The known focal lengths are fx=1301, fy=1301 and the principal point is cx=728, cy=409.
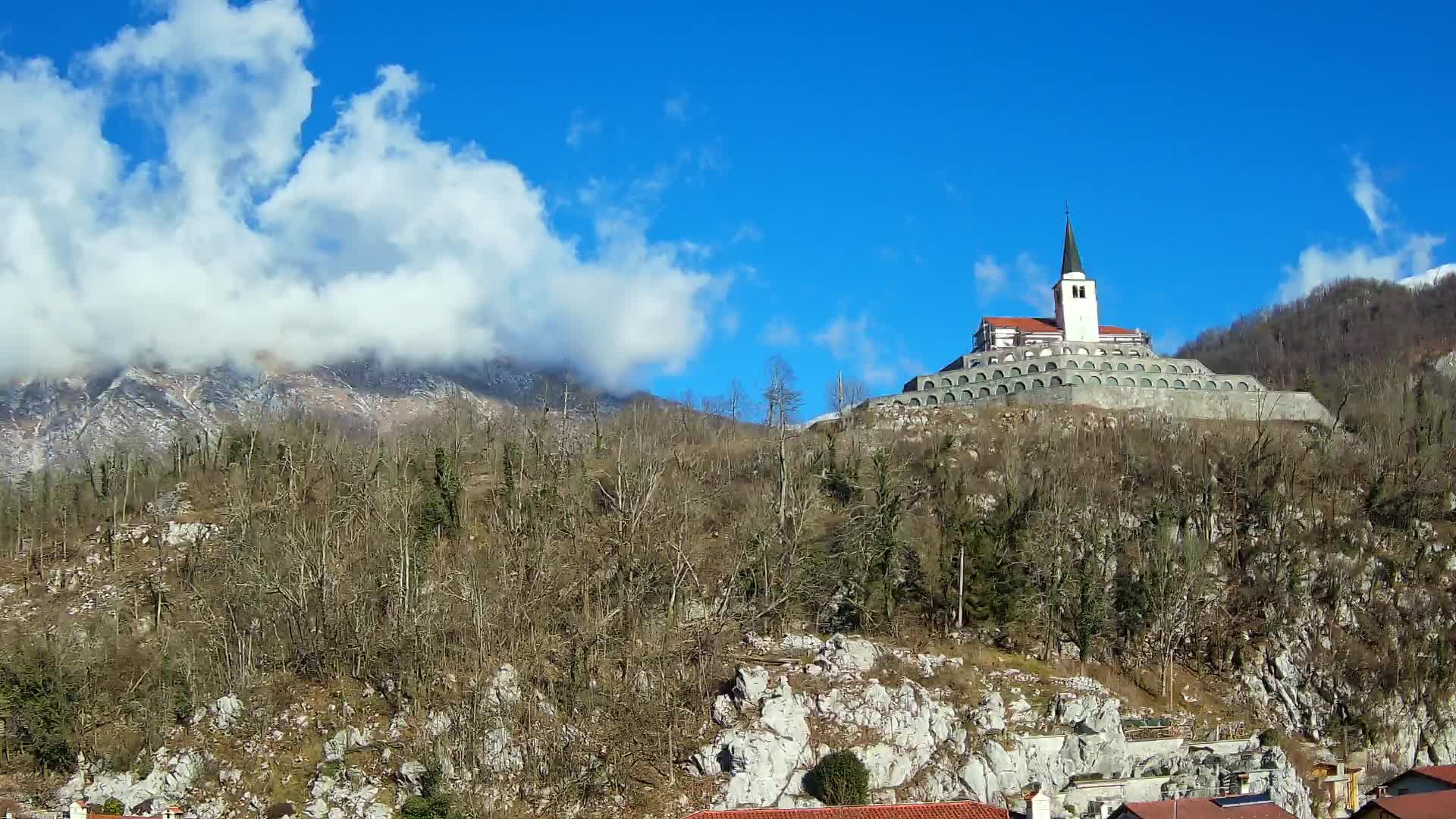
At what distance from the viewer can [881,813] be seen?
117ft

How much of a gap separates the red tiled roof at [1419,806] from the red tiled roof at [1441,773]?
380cm

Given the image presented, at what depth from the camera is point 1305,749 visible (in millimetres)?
49562

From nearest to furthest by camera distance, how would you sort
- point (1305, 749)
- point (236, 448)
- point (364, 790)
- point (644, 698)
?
point (364, 790)
point (644, 698)
point (1305, 749)
point (236, 448)

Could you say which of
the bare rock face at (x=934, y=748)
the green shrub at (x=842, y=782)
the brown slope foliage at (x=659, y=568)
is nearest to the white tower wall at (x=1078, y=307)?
the brown slope foliage at (x=659, y=568)

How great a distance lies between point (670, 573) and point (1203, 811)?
23.6 metres

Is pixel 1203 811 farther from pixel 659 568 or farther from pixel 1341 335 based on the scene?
pixel 1341 335

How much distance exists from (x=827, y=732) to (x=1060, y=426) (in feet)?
111

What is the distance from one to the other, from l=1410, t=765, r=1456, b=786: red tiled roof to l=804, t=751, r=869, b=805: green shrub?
17669mm

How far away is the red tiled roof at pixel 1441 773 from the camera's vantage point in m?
39.9

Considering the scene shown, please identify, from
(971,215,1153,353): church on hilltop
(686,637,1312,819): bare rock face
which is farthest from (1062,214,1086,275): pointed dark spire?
(686,637,1312,819): bare rock face

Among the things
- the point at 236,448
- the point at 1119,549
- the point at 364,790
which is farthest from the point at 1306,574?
the point at 236,448

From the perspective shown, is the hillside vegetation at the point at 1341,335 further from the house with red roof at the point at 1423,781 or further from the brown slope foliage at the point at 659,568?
the house with red roof at the point at 1423,781

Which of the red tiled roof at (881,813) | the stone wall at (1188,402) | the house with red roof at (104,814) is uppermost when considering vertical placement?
the stone wall at (1188,402)

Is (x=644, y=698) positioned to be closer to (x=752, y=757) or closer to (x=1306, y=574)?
(x=752, y=757)
